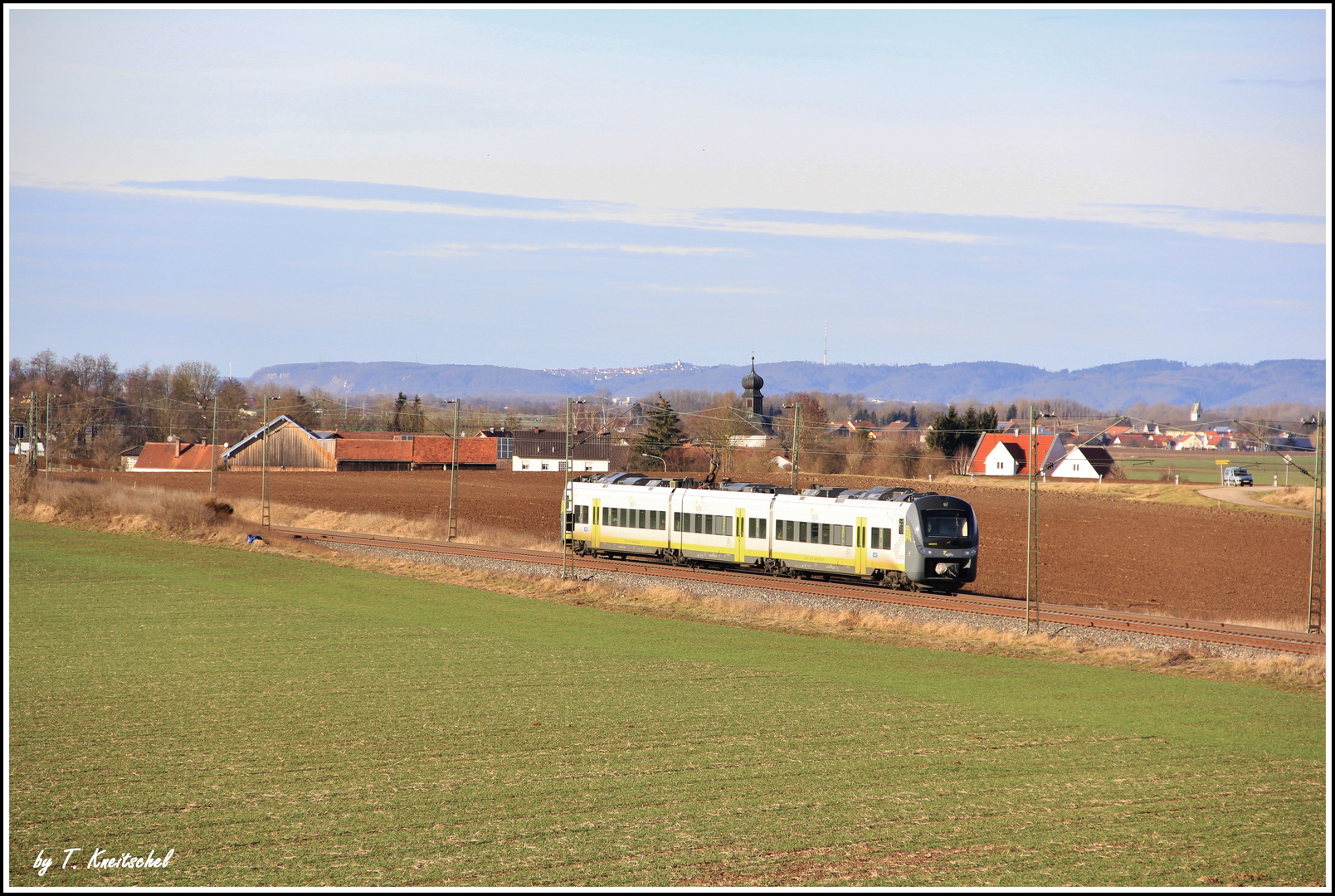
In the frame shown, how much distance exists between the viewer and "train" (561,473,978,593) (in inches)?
1336

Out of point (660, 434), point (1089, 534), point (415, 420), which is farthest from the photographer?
→ point (415, 420)

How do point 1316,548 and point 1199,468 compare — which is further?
point 1199,468

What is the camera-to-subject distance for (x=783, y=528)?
123 feet

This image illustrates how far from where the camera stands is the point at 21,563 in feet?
119

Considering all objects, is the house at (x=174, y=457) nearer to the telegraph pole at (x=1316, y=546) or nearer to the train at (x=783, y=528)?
the train at (x=783, y=528)

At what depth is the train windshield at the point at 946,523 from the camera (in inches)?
1323

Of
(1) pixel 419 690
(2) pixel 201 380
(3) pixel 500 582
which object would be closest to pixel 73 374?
(2) pixel 201 380

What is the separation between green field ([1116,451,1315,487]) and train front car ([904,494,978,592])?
6522cm

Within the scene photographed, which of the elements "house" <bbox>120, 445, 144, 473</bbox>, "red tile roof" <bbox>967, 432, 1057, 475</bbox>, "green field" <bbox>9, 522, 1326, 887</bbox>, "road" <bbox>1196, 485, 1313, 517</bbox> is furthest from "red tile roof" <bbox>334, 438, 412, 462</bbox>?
"green field" <bbox>9, 522, 1326, 887</bbox>

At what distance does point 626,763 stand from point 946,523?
2161cm

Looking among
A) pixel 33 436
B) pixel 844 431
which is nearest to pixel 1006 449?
pixel 844 431

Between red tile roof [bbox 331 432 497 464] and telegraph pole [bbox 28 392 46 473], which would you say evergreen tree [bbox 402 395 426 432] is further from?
telegraph pole [bbox 28 392 46 473]

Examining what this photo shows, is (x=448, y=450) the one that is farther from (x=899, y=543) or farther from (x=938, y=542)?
(x=938, y=542)

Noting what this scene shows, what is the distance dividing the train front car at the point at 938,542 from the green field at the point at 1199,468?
65.2 m
